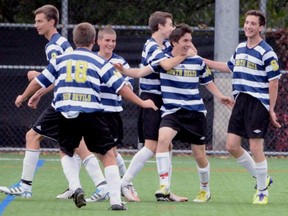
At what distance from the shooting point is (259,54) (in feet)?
33.8

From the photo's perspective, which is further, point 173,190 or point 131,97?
point 173,190

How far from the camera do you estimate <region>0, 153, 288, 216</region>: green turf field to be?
31.2 feet

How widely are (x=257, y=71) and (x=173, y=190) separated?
6.47 ft

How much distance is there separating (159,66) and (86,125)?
1.31 meters

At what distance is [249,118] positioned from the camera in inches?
411

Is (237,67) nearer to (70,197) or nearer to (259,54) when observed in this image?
(259,54)

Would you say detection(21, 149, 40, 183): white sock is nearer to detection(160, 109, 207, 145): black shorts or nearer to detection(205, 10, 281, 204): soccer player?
detection(160, 109, 207, 145): black shorts

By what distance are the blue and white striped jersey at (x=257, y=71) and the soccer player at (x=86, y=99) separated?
133 cm

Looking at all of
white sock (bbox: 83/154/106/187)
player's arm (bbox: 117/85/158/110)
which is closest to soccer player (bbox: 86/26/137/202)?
white sock (bbox: 83/154/106/187)

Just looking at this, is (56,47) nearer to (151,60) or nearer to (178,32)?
(151,60)

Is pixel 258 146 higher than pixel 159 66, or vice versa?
pixel 159 66

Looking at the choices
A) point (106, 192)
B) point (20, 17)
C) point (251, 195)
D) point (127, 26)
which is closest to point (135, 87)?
point (127, 26)

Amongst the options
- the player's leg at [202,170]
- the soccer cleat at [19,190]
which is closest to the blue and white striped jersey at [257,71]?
the player's leg at [202,170]

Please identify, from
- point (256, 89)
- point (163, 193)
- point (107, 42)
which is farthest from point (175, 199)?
point (107, 42)
